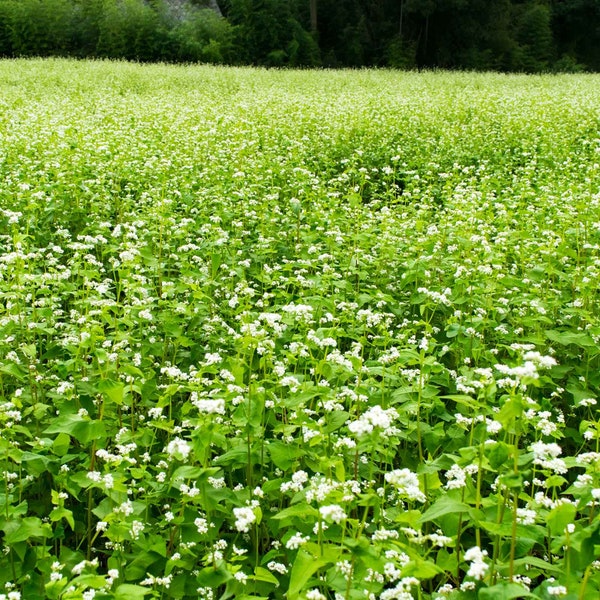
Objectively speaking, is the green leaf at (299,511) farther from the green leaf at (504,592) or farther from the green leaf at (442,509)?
the green leaf at (504,592)

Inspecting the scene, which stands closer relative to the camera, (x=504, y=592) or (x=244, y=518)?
(x=504, y=592)

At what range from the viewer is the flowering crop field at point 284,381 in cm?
214

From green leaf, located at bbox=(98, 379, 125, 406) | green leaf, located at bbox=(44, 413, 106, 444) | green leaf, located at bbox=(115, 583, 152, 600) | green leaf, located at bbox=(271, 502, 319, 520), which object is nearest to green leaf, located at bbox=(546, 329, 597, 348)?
green leaf, located at bbox=(271, 502, 319, 520)

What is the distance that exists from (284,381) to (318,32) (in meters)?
41.3

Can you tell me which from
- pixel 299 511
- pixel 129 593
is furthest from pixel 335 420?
pixel 129 593

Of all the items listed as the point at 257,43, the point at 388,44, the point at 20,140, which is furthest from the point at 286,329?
the point at 388,44

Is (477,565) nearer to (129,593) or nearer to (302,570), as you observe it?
(302,570)

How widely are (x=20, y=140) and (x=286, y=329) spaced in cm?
610

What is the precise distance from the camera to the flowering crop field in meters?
2.14

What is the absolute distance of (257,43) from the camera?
114ft

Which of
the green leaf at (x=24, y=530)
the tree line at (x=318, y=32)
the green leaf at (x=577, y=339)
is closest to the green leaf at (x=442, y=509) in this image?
the green leaf at (x=24, y=530)

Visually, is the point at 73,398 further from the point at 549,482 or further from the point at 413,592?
the point at 549,482

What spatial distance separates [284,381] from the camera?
2.95m

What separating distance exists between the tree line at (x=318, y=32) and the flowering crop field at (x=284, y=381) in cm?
2383
